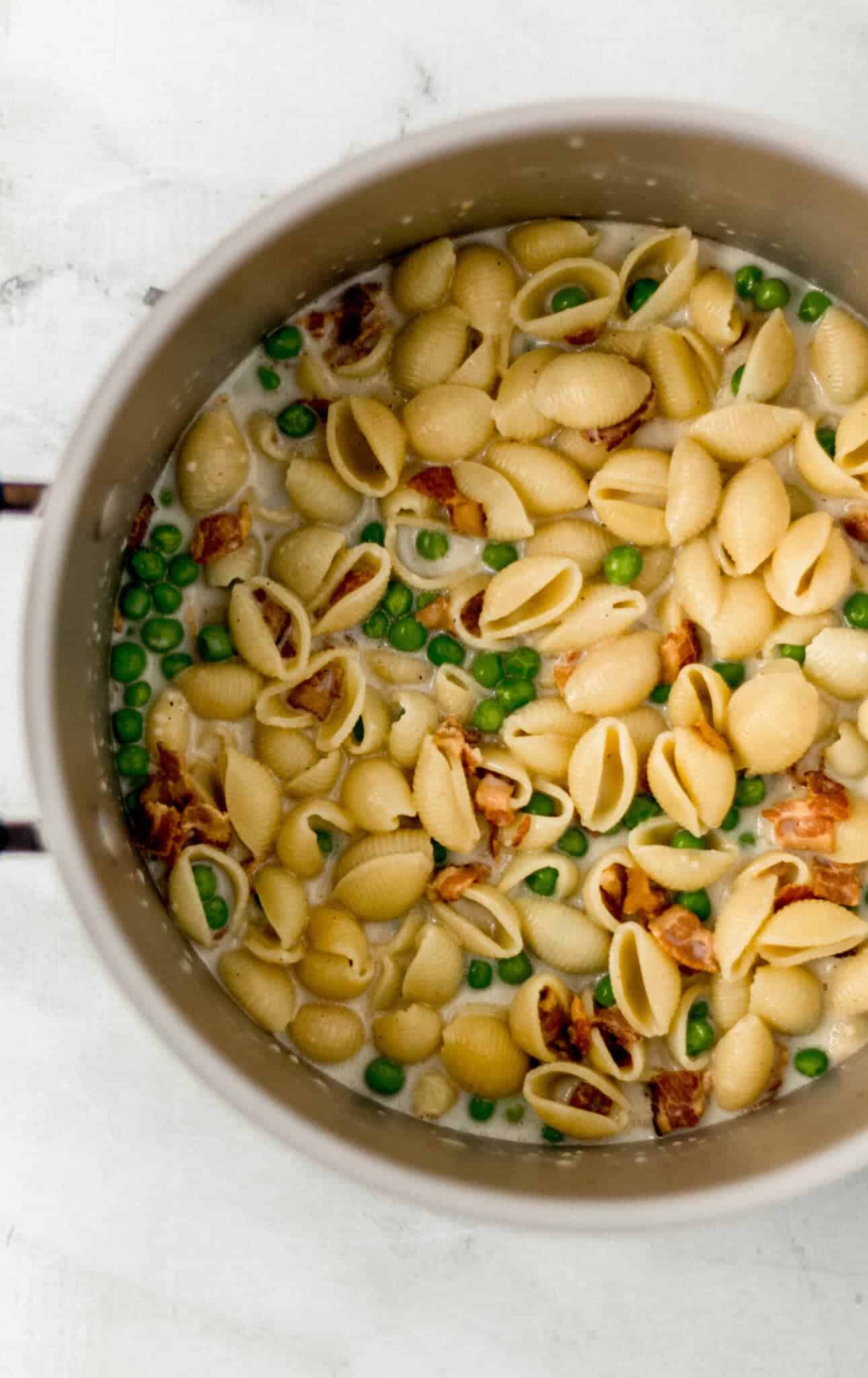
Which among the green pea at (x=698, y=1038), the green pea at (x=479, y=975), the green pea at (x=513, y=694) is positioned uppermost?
the green pea at (x=513, y=694)

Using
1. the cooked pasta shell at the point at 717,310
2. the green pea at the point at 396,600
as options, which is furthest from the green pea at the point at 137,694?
the cooked pasta shell at the point at 717,310

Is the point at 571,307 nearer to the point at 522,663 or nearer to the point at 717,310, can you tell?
the point at 717,310

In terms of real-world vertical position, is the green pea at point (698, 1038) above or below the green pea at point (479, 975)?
below

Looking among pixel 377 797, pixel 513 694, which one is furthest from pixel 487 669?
pixel 377 797

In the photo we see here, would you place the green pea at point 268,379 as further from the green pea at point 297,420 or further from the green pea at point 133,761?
the green pea at point 133,761

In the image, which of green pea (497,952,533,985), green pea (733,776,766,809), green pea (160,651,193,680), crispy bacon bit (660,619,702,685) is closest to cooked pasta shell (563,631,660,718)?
crispy bacon bit (660,619,702,685)

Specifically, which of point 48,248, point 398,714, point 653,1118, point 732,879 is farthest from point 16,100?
point 653,1118
